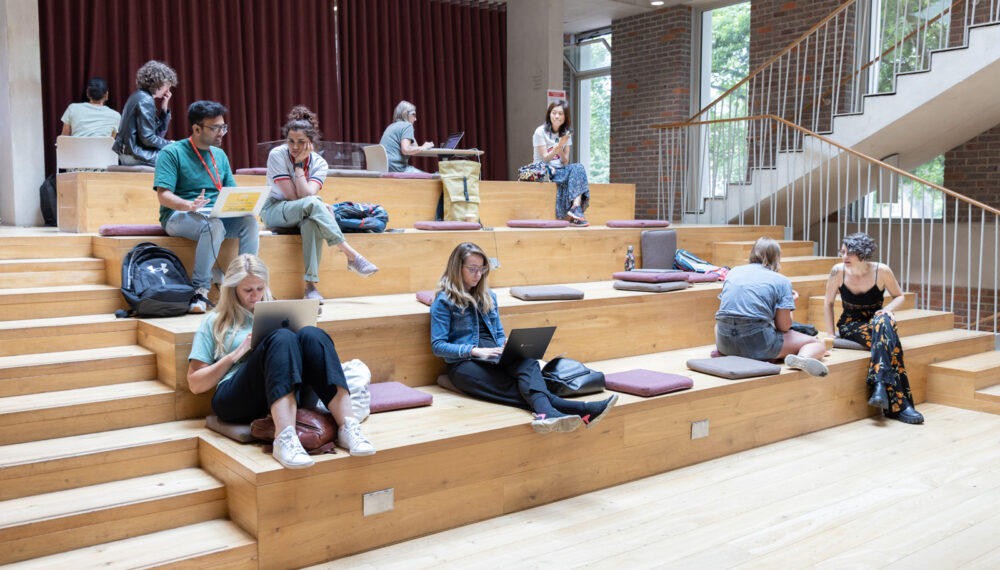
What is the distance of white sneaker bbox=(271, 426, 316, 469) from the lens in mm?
2668

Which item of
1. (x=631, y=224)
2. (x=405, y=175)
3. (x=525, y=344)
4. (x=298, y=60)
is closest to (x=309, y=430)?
(x=525, y=344)

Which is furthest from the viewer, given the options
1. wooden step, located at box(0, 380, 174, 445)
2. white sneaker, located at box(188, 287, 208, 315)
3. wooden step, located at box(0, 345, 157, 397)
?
white sneaker, located at box(188, 287, 208, 315)

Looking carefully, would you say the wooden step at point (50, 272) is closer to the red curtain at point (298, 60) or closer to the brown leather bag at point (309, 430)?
the brown leather bag at point (309, 430)

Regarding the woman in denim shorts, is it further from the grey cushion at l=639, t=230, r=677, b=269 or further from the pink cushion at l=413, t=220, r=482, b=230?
the pink cushion at l=413, t=220, r=482, b=230

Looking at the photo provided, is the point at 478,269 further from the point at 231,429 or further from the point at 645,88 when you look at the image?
the point at 645,88

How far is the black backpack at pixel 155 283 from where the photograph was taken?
3.60m

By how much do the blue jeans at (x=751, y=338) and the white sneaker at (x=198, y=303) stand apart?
2754 millimetres

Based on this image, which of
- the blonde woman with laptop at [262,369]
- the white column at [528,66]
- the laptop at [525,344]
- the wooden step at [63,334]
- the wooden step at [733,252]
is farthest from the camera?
the white column at [528,66]

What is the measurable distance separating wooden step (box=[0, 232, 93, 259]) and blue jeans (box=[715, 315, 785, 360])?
349 centimetres

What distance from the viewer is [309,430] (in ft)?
9.31

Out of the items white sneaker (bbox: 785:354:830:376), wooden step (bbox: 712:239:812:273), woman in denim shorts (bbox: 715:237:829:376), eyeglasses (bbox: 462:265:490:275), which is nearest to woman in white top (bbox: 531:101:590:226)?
wooden step (bbox: 712:239:812:273)

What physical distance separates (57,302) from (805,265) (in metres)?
5.14

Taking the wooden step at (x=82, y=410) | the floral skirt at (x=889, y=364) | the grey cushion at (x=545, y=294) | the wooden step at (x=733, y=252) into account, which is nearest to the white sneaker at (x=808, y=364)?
the floral skirt at (x=889, y=364)

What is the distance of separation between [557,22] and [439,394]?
5.86 metres
